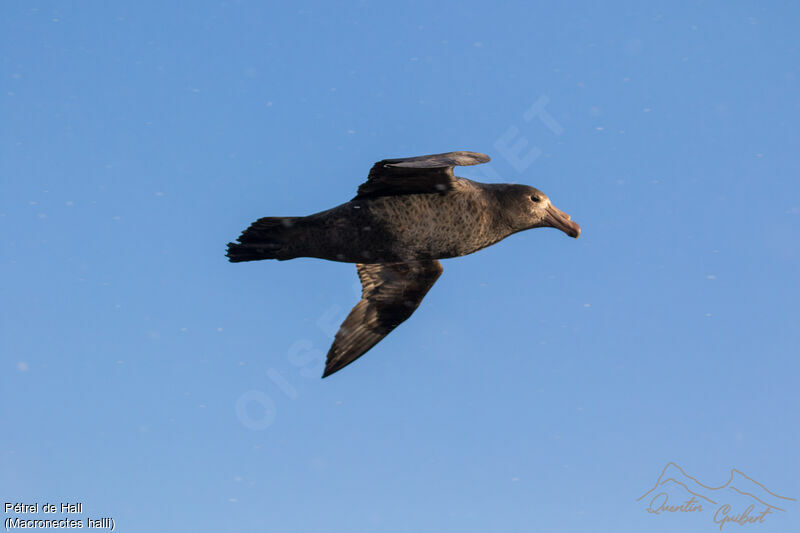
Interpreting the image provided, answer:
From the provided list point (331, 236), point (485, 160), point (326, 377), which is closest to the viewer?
point (485, 160)

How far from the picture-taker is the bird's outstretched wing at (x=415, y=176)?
8.24 meters

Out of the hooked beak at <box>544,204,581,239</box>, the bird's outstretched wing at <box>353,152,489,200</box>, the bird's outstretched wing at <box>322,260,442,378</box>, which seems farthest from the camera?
the bird's outstretched wing at <box>322,260,442,378</box>

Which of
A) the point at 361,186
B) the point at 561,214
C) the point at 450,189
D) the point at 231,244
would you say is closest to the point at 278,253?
the point at 231,244

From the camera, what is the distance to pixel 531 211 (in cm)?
927

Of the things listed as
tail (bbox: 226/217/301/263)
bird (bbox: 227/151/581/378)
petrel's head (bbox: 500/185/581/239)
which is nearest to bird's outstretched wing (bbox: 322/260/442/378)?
bird (bbox: 227/151/581/378)

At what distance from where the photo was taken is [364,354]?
1066 centimetres

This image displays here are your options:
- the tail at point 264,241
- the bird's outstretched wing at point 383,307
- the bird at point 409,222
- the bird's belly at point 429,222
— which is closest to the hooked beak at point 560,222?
the bird at point 409,222

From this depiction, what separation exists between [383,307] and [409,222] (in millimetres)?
2241

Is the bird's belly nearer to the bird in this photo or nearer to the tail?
the bird

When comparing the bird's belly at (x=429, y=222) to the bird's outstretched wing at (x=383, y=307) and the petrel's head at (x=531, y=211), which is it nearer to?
the petrel's head at (x=531, y=211)

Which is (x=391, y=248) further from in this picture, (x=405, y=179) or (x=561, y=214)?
(x=561, y=214)

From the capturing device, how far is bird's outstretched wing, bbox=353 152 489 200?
27.0 feet

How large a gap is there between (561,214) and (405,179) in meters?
1.75

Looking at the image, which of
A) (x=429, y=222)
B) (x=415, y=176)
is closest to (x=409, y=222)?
(x=429, y=222)
